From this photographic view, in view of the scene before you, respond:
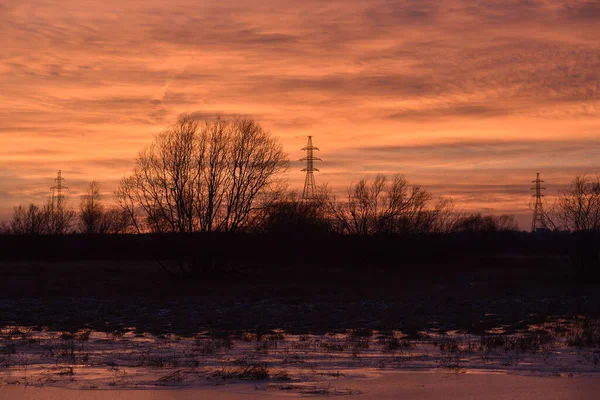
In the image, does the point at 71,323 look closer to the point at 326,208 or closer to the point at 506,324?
the point at 506,324

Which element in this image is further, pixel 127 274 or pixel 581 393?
pixel 127 274

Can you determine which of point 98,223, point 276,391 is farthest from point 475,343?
point 98,223

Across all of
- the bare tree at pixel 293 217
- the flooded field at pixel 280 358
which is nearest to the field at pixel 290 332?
the flooded field at pixel 280 358

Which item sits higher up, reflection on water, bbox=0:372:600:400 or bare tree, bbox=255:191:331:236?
bare tree, bbox=255:191:331:236

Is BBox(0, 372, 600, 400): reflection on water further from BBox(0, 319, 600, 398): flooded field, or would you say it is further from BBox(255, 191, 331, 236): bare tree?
BBox(255, 191, 331, 236): bare tree

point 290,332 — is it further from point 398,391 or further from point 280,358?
point 398,391

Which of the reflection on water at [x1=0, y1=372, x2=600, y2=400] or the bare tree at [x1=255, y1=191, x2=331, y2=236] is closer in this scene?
the reflection on water at [x1=0, y1=372, x2=600, y2=400]

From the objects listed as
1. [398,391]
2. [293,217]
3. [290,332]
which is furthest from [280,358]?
[293,217]

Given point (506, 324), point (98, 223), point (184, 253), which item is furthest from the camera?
point (98, 223)

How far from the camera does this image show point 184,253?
44219 mm

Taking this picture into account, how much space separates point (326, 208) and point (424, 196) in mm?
8748

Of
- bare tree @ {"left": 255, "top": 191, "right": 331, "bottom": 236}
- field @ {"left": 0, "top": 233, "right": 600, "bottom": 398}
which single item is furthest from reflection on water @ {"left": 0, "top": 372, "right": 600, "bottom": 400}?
bare tree @ {"left": 255, "top": 191, "right": 331, "bottom": 236}

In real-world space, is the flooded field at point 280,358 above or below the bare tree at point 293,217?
below

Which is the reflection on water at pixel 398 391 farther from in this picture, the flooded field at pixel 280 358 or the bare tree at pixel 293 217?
the bare tree at pixel 293 217
